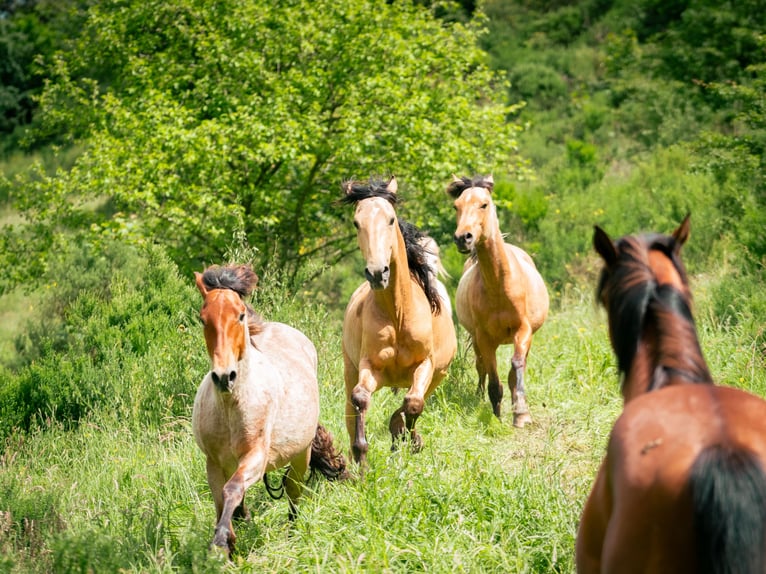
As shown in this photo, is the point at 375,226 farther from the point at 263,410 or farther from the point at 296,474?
the point at 296,474

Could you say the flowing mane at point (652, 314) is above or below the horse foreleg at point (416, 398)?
above

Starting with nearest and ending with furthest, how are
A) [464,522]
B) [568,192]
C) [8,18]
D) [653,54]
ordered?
[464,522], [568,192], [653,54], [8,18]

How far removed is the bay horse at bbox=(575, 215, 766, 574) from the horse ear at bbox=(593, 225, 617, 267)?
124 mm

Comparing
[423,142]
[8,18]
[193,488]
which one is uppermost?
[423,142]

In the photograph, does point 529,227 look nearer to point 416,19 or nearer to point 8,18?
point 416,19

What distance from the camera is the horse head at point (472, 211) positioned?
786cm

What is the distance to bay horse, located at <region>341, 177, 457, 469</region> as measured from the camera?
637cm

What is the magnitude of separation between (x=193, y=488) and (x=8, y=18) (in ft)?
123

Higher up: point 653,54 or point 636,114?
point 653,54

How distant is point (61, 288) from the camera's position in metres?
12.4

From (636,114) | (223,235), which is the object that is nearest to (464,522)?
(223,235)

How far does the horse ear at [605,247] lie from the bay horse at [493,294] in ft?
15.0

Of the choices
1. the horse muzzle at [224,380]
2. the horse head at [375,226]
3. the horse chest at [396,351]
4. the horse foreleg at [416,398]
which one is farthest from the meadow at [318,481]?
the horse head at [375,226]

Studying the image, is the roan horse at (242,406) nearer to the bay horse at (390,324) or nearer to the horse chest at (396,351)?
the bay horse at (390,324)
